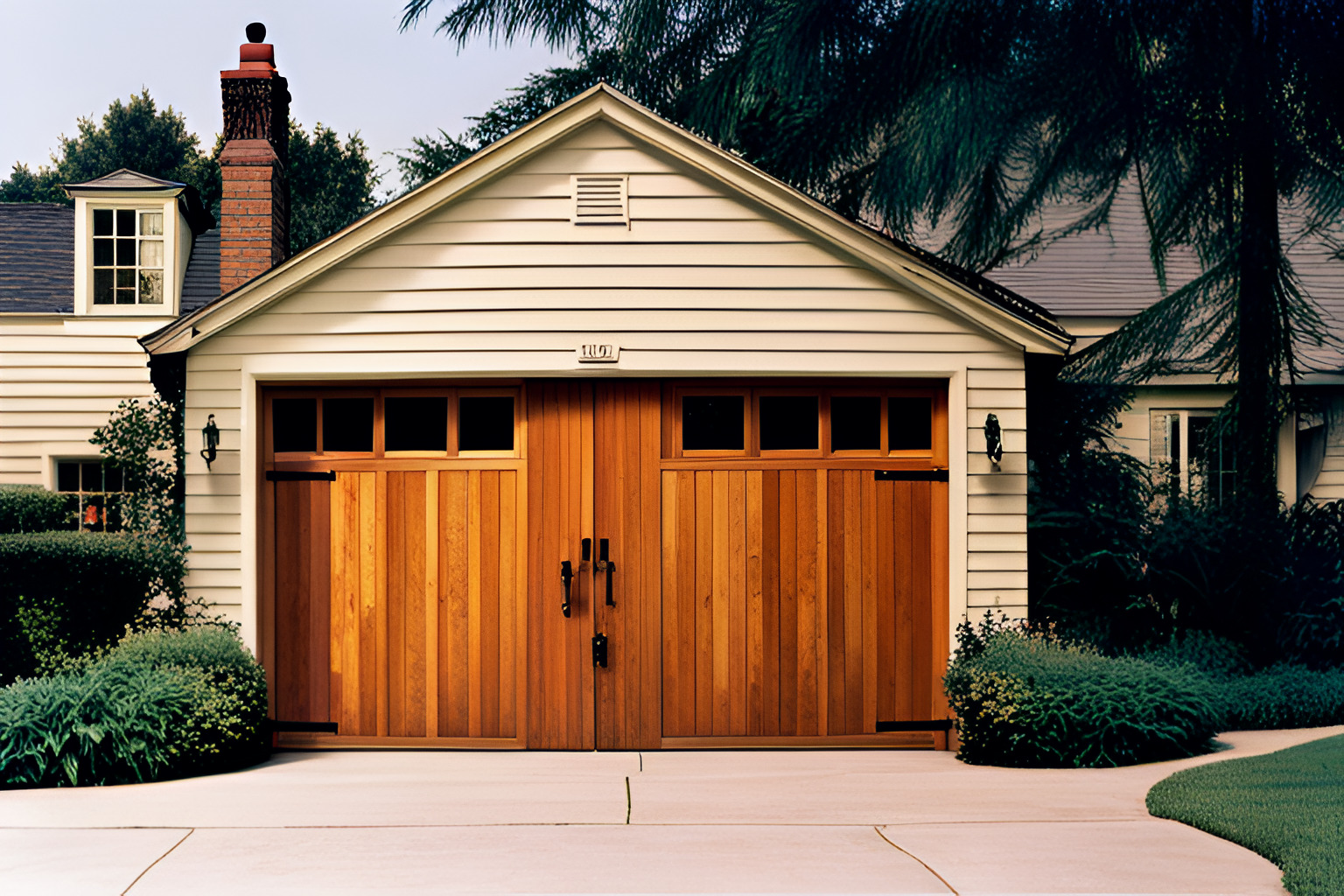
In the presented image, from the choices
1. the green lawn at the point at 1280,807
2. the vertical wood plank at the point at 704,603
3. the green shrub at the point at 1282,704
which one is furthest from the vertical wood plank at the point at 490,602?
the green shrub at the point at 1282,704

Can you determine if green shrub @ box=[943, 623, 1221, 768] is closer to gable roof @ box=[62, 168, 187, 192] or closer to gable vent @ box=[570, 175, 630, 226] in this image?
→ gable vent @ box=[570, 175, 630, 226]

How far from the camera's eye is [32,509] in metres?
13.1

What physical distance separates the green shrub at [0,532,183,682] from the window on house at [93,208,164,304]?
7816 mm

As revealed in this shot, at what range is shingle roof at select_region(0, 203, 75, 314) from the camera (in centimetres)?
1467

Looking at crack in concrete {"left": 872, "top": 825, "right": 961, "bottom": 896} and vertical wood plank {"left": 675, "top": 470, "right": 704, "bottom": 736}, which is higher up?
vertical wood plank {"left": 675, "top": 470, "right": 704, "bottom": 736}

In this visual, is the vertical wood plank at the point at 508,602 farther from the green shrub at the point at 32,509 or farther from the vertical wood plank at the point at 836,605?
the green shrub at the point at 32,509

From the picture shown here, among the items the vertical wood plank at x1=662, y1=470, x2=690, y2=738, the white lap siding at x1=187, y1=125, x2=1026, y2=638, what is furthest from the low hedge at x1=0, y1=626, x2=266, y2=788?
the vertical wood plank at x1=662, y1=470, x2=690, y2=738

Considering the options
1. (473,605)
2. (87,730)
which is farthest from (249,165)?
(87,730)

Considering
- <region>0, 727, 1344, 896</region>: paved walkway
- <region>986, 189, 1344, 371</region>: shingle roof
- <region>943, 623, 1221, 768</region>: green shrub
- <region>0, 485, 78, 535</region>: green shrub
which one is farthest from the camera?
<region>986, 189, 1344, 371</region>: shingle roof

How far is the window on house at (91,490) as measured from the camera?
14.2 metres

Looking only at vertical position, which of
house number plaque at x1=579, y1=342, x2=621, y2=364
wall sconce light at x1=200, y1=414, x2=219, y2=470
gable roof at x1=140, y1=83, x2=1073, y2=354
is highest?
gable roof at x1=140, y1=83, x2=1073, y2=354

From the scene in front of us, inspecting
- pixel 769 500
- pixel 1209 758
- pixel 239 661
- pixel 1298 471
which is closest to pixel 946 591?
pixel 769 500

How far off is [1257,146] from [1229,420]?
2477 mm

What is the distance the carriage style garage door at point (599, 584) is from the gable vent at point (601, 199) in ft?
3.85
